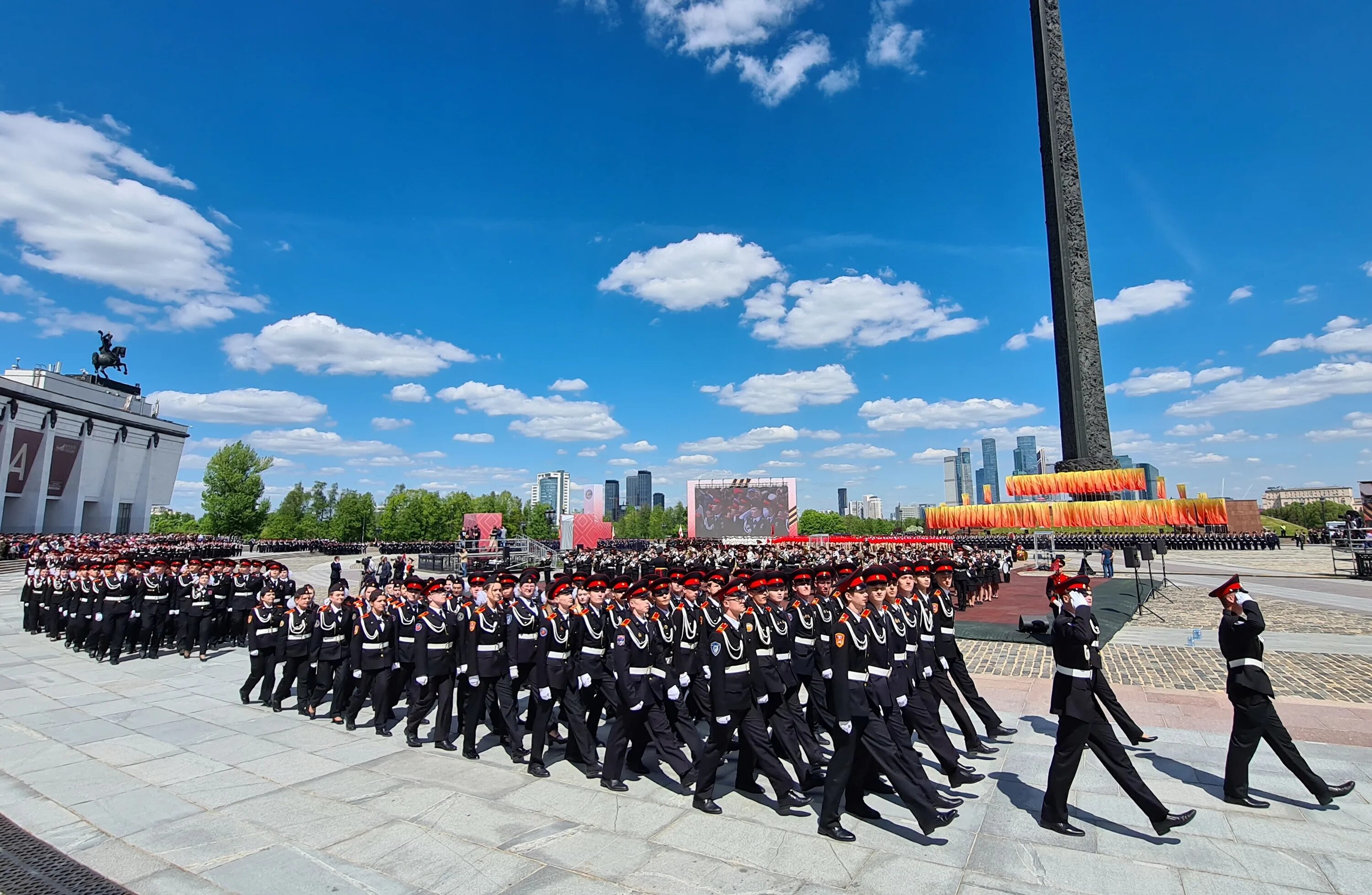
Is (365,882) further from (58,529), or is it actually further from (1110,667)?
(58,529)

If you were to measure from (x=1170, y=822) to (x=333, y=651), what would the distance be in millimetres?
9902

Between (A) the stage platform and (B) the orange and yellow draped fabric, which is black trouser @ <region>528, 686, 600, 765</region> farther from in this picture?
(B) the orange and yellow draped fabric

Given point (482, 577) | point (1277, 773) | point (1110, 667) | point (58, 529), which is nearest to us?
point (1277, 773)

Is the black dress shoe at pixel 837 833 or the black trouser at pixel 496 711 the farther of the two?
the black trouser at pixel 496 711

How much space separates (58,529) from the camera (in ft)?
185

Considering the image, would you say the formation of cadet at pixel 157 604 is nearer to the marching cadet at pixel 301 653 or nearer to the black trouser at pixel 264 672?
the black trouser at pixel 264 672

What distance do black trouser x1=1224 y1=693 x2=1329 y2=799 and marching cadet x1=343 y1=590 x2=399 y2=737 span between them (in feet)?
30.0

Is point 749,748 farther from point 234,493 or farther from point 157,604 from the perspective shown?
point 234,493

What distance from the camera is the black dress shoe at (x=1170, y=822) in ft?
16.9

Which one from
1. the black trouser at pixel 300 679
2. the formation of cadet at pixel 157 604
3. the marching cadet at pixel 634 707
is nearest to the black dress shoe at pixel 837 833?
the marching cadet at pixel 634 707

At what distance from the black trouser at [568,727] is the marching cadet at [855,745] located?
265 cm

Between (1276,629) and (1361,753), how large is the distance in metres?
10.3

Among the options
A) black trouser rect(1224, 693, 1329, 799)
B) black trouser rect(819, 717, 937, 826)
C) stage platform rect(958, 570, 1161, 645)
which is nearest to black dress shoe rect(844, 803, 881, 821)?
black trouser rect(819, 717, 937, 826)

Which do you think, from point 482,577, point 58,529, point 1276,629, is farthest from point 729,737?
point 58,529
